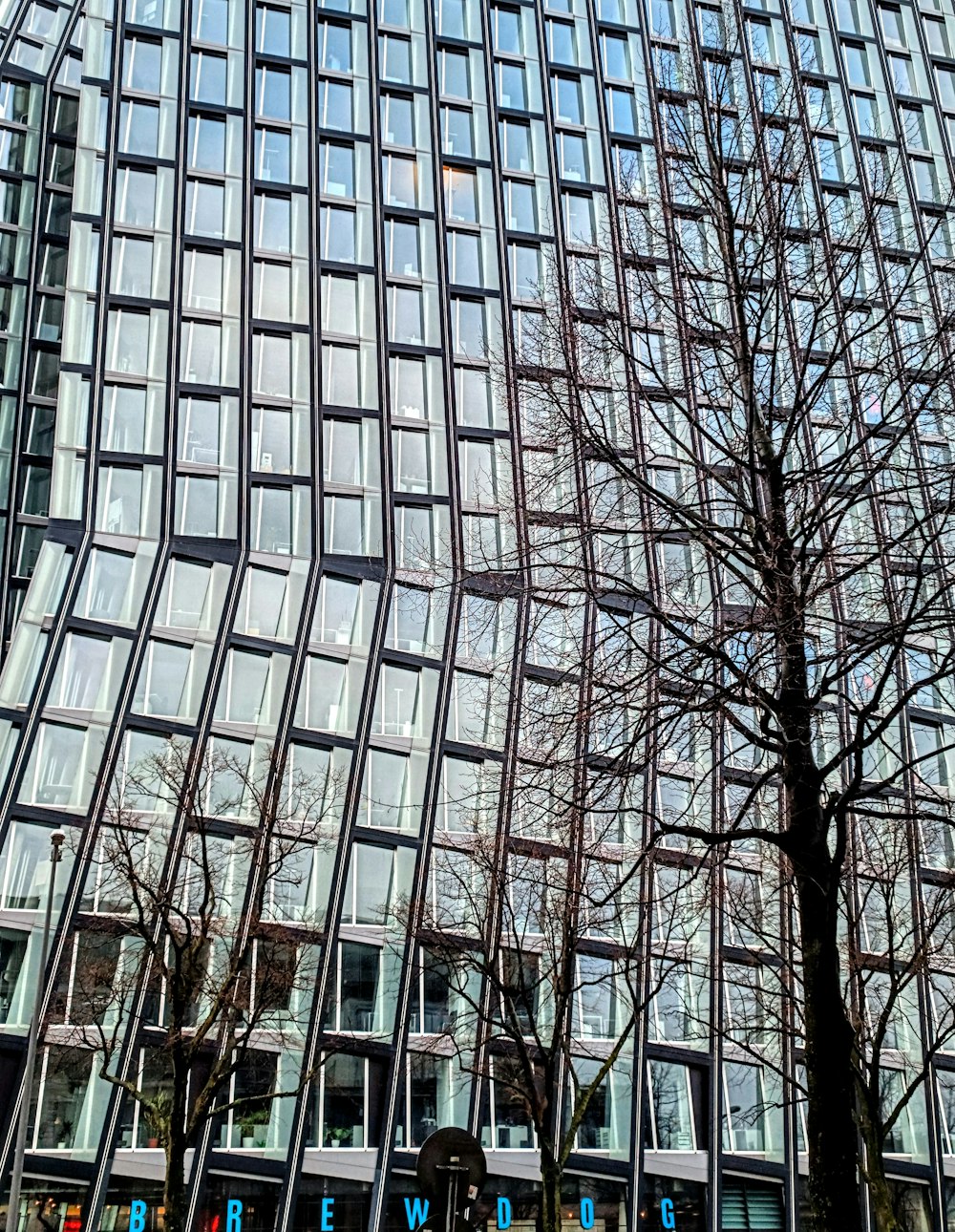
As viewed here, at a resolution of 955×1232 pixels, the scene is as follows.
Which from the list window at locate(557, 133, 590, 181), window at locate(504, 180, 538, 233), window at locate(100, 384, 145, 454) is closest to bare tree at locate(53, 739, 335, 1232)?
window at locate(100, 384, 145, 454)

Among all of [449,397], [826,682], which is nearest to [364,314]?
[449,397]

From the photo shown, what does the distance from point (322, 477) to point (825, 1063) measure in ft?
96.2

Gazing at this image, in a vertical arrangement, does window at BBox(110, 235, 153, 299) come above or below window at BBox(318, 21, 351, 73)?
below

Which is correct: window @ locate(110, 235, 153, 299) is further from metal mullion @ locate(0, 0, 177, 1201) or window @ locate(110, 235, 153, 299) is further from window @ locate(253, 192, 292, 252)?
window @ locate(253, 192, 292, 252)

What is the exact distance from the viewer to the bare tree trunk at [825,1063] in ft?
30.2

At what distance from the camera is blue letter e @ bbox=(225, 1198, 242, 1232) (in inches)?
1085

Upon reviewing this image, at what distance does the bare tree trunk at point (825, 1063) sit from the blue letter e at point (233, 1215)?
21.7 meters

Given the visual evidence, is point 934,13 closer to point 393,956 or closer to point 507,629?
point 507,629

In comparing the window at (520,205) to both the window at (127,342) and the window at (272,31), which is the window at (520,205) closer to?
the window at (272,31)

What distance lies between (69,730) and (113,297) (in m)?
13.9

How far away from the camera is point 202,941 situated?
21.6 m

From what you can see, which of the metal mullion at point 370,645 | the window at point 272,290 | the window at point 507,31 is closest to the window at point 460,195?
the metal mullion at point 370,645

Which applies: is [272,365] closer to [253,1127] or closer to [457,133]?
[457,133]

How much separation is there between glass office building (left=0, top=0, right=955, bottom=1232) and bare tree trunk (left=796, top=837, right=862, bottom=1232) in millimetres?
15910
